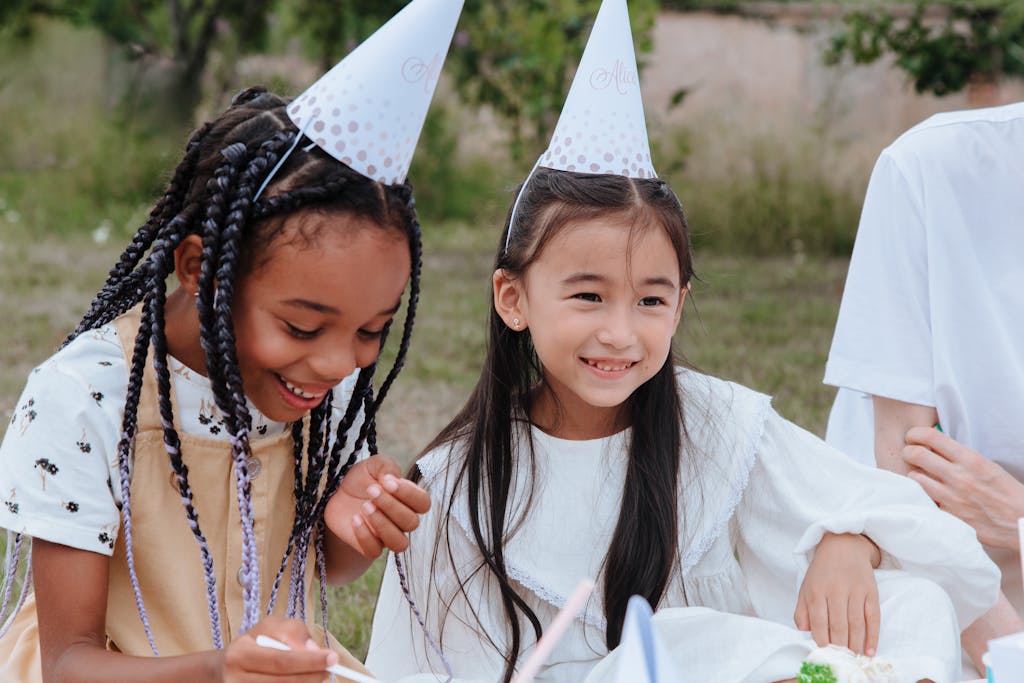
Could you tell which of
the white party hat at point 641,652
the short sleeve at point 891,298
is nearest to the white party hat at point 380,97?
the white party hat at point 641,652

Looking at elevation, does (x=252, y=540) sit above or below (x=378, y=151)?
below

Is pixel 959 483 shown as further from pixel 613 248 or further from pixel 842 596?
pixel 613 248

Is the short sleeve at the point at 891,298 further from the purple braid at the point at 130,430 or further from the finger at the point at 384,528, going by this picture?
the purple braid at the point at 130,430

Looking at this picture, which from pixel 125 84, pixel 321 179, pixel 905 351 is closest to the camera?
pixel 321 179

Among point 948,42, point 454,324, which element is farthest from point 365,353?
point 948,42

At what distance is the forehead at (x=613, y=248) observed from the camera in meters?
2.15

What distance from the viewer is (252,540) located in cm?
179

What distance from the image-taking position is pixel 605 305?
2158 millimetres

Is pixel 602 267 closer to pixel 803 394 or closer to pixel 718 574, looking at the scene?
pixel 718 574

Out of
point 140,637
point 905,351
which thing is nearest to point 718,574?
point 905,351

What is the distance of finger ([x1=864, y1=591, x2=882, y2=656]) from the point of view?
204 cm

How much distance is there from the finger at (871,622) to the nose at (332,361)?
2.98 ft

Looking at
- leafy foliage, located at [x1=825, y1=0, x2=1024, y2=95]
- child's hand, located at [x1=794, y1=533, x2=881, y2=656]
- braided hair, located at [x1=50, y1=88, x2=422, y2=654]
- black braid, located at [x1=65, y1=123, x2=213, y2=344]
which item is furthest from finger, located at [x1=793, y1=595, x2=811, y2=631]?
leafy foliage, located at [x1=825, y1=0, x2=1024, y2=95]

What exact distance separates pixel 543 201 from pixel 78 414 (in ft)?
2.81
